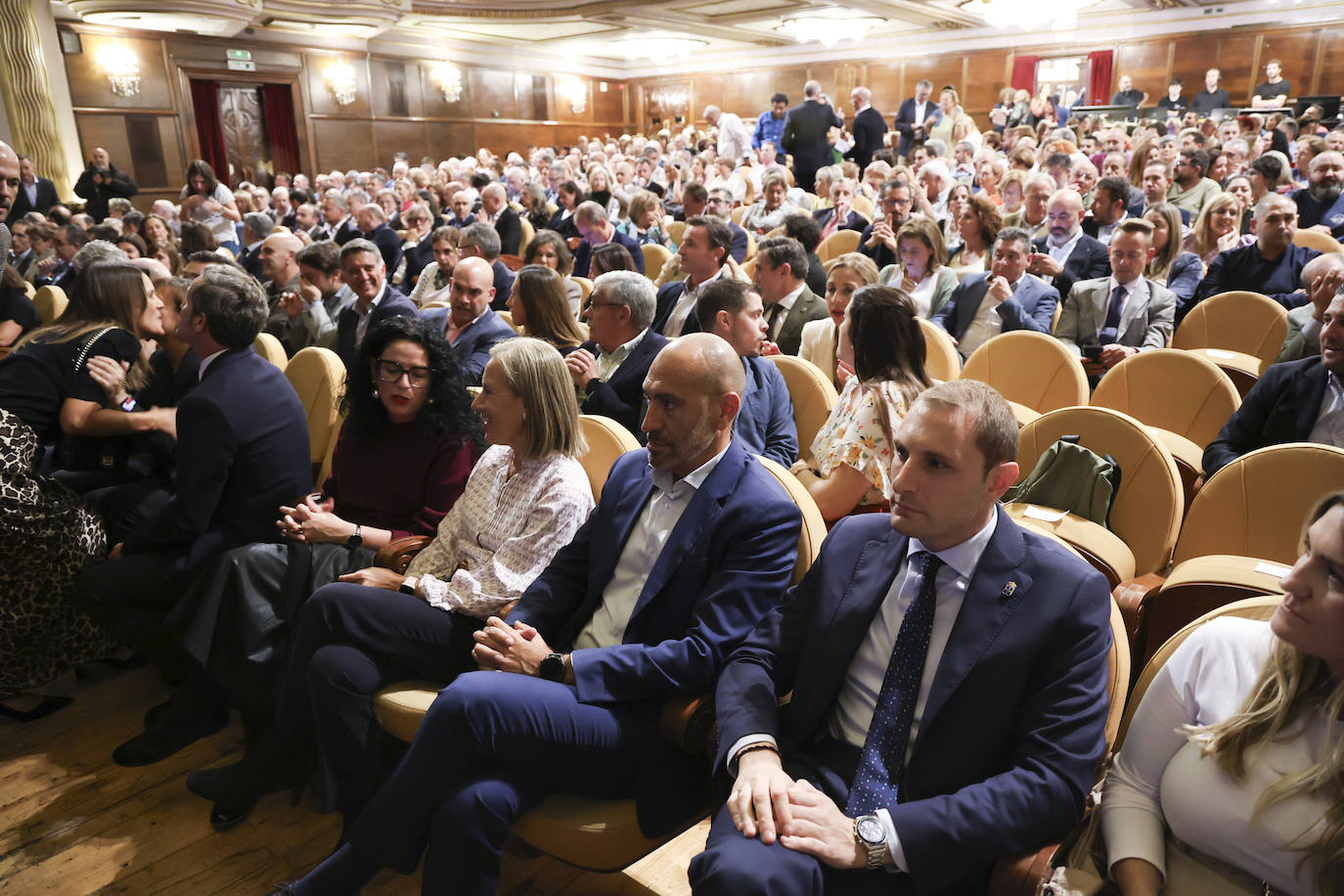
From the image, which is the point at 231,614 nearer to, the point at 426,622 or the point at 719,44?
the point at 426,622

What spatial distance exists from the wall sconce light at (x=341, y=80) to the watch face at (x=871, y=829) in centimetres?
1778

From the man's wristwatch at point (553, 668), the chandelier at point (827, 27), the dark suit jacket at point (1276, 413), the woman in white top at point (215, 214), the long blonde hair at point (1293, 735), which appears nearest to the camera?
the long blonde hair at point (1293, 735)

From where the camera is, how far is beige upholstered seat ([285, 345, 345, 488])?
312 cm

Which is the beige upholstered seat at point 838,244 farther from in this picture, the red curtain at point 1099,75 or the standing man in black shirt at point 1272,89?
the red curtain at point 1099,75

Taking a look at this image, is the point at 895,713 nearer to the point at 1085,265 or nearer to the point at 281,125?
the point at 1085,265

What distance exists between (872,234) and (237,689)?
4.36m

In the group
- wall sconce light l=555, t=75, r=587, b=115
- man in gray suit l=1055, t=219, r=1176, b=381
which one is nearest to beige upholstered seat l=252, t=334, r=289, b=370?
man in gray suit l=1055, t=219, r=1176, b=381

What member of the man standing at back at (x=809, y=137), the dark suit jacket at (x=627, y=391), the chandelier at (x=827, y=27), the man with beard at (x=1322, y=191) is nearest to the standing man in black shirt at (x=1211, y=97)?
the chandelier at (x=827, y=27)

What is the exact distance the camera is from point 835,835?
52.2 inches

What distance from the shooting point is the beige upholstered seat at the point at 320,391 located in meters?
3.12

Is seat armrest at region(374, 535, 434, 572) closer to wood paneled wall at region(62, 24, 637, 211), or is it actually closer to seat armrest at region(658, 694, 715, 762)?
seat armrest at region(658, 694, 715, 762)

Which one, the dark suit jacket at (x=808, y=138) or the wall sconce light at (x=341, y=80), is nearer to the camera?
the dark suit jacket at (x=808, y=138)

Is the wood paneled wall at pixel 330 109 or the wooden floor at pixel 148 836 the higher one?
the wood paneled wall at pixel 330 109

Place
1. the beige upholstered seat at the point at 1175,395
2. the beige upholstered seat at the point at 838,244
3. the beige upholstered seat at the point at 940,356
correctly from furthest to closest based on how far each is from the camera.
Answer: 1. the beige upholstered seat at the point at 838,244
2. the beige upholstered seat at the point at 940,356
3. the beige upholstered seat at the point at 1175,395
